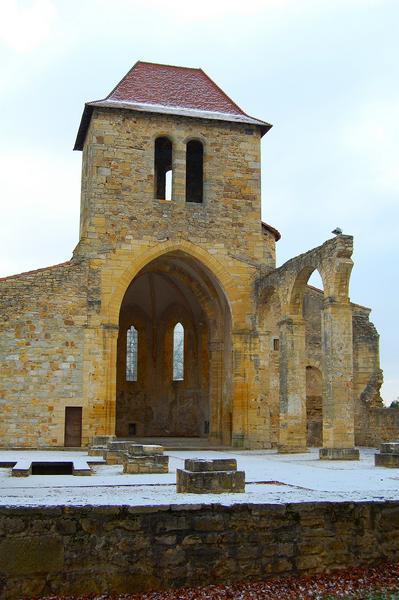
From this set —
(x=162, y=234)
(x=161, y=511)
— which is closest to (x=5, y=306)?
(x=162, y=234)

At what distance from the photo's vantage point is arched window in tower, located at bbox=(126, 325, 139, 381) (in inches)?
1101

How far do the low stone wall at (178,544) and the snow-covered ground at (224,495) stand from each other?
4.9 inches

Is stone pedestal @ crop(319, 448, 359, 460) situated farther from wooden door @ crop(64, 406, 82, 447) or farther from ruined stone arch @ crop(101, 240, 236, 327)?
wooden door @ crop(64, 406, 82, 447)

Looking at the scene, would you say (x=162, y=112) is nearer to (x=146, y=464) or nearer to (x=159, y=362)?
(x=159, y=362)

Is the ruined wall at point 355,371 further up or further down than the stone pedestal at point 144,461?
further up

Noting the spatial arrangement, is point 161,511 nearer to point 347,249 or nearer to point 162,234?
point 347,249

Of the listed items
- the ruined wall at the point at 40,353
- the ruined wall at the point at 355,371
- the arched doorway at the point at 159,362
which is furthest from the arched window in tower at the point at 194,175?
the ruined wall at the point at 40,353

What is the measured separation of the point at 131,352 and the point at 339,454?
1440 centimetres

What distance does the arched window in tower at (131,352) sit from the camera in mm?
27958

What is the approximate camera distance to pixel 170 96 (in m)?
21.9

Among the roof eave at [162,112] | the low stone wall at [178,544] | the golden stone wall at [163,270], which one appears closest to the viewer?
the low stone wall at [178,544]

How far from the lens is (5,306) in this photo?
1845 centimetres

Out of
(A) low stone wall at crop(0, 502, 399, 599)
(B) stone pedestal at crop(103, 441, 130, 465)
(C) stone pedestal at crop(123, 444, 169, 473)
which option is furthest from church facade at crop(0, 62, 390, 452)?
(A) low stone wall at crop(0, 502, 399, 599)

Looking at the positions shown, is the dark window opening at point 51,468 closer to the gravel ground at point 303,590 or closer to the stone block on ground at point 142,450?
the stone block on ground at point 142,450
